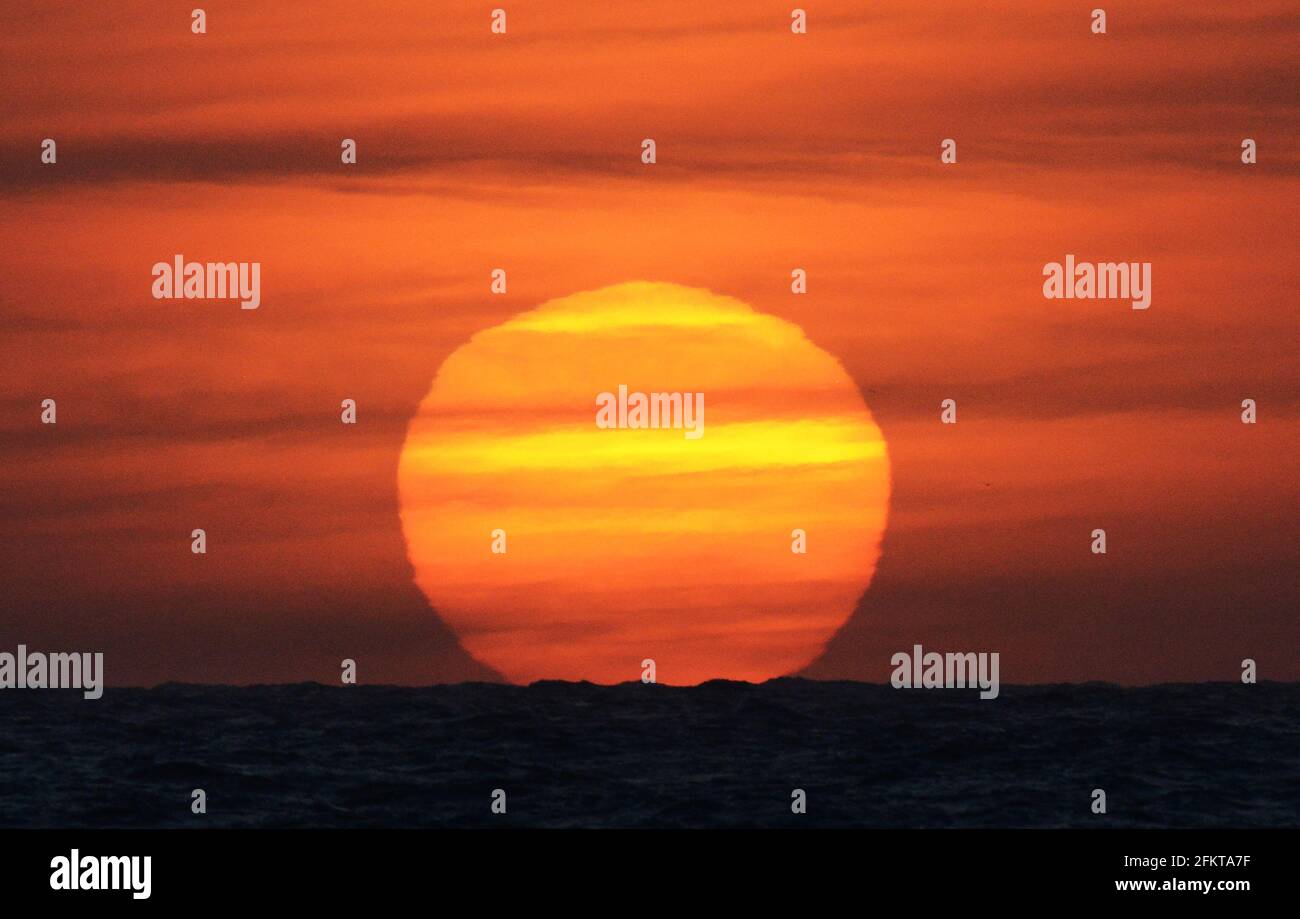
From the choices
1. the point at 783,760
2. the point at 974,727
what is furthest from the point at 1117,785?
the point at 974,727

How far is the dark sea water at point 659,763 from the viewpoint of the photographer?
2287 inches

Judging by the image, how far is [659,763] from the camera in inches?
2862

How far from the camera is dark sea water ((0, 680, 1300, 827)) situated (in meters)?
58.1

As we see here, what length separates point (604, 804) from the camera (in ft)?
195

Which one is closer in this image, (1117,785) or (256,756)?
(1117,785)
